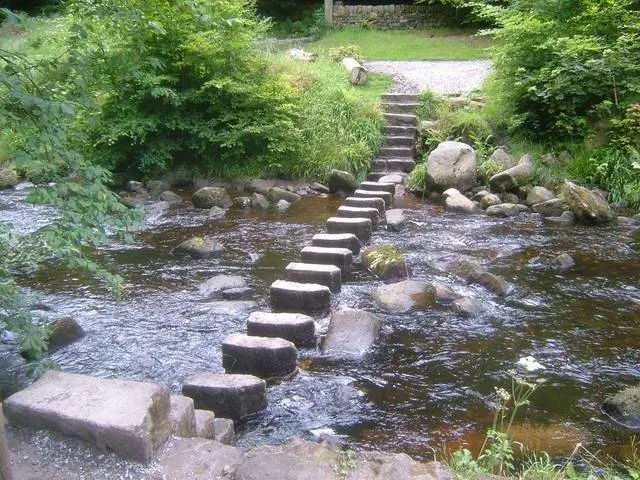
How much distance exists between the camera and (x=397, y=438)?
397cm

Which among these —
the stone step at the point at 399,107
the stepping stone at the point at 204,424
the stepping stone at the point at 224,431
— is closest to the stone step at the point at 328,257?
the stepping stone at the point at 224,431

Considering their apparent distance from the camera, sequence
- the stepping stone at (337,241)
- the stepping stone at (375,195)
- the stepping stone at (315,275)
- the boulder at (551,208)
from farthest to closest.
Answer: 1. the stepping stone at (375,195)
2. the boulder at (551,208)
3. the stepping stone at (337,241)
4. the stepping stone at (315,275)

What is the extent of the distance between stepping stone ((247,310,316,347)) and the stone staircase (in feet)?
22.3

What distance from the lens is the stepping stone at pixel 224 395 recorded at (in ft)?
13.4

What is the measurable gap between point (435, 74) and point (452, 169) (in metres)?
5.99

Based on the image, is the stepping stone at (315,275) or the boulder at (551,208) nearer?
the stepping stone at (315,275)

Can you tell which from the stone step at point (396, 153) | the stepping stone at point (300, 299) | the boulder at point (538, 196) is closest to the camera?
the stepping stone at point (300, 299)

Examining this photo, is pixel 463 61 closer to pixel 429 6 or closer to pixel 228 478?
pixel 429 6

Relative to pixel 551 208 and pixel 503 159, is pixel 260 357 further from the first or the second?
pixel 503 159

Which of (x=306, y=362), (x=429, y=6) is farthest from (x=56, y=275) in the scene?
(x=429, y=6)

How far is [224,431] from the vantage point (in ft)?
12.0

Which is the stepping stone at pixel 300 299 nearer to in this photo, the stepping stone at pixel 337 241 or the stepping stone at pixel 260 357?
the stepping stone at pixel 260 357

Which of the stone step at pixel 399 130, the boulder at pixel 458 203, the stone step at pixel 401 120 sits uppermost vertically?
the stone step at pixel 401 120

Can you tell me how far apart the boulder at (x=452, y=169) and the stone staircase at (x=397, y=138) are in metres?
0.99
